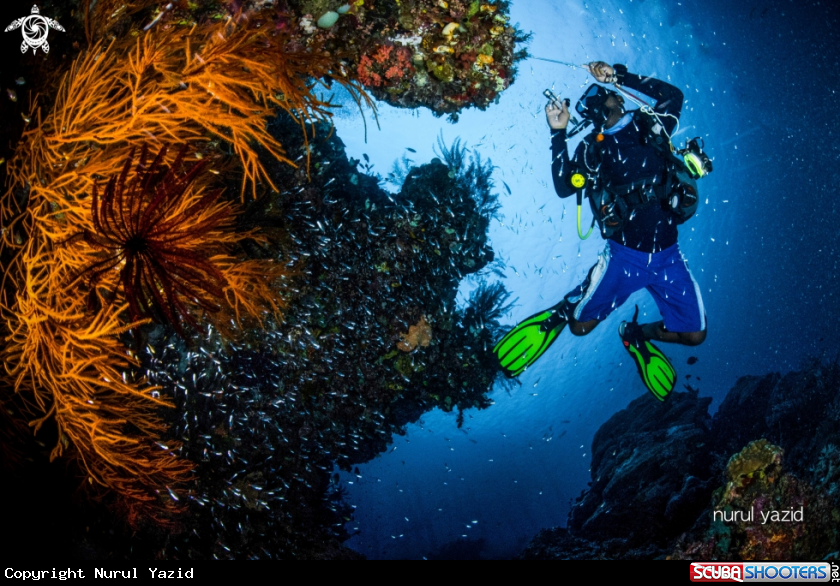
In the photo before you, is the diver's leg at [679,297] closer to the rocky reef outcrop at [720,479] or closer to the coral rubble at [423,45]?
the rocky reef outcrop at [720,479]

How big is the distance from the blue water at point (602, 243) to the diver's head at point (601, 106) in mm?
2056

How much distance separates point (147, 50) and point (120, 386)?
334 cm

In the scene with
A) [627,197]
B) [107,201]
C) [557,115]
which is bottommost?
[107,201]

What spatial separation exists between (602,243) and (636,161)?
1495cm

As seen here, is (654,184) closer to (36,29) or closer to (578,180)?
(578,180)

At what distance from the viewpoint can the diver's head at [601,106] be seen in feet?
20.8

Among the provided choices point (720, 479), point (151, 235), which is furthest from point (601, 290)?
point (151, 235)

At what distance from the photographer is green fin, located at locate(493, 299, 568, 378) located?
8086mm

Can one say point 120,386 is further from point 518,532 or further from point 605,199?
point 518,532

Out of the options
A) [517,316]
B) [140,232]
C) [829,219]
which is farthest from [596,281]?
[829,219]

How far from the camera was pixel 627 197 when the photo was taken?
662cm

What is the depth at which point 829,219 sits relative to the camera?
25438 mm

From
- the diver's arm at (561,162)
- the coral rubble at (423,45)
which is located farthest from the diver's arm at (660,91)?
the coral rubble at (423,45)

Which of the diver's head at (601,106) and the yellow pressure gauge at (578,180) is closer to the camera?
the yellow pressure gauge at (578,180)
